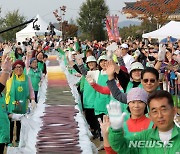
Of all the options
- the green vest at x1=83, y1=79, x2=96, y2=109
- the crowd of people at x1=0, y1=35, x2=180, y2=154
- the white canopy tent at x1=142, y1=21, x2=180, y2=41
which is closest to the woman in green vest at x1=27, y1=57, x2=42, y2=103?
the crowd of people at x1=0, y1=35, x2=180, y2=154

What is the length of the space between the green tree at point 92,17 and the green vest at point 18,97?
5418cm

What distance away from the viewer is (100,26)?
2441 inches

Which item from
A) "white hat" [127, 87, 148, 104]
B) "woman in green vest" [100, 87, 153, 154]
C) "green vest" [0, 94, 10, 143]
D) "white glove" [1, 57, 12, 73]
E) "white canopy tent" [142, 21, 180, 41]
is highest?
"white canopy tent" [142, 21, 180, 41]

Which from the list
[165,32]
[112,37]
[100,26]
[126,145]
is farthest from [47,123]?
[100,26]

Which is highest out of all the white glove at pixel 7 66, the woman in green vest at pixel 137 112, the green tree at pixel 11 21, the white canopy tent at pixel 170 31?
the green tree at pixel 11 21

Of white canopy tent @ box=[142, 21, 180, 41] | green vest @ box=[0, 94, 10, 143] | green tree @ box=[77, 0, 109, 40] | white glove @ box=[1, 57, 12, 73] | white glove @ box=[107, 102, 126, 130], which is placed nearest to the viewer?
white glove @ box=[107, 102, 126, 130]

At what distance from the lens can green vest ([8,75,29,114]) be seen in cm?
737

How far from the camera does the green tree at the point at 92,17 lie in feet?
203

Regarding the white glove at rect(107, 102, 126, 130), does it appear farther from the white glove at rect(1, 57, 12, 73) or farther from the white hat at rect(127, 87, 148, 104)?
the white glove at rect(1, 57, 12, 73)

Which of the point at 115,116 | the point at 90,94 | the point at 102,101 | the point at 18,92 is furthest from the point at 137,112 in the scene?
the point at 90,94

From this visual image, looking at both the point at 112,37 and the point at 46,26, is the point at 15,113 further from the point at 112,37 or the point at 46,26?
the point at 46,26

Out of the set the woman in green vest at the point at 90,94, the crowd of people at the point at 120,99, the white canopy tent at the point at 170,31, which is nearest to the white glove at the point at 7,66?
the crowd of people at the point at 120,99

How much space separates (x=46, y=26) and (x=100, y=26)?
2771cm

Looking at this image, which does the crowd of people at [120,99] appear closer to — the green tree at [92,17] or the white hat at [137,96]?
the white hat at [137,96]
